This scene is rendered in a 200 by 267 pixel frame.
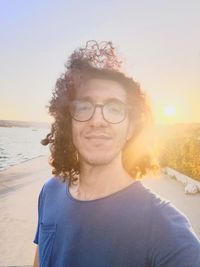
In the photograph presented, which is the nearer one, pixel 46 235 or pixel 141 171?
pixel 46 235

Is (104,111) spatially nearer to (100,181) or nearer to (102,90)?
(102,90)

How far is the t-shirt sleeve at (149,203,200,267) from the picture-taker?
1348mm

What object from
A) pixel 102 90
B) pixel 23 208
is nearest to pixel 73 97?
pixel 102 90

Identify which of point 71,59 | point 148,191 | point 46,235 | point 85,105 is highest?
point 71,59

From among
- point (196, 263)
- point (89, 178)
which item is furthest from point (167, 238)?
point (89, 178)

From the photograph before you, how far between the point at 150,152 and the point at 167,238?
112cm

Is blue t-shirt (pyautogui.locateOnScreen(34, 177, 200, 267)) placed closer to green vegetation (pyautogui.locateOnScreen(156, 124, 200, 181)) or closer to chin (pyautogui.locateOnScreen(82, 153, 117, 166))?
chin (pyautogui.locateOnScreen(82, 153, 117, 166))

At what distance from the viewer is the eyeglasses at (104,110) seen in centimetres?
195

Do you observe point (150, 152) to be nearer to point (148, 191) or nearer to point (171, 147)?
point (148, 191)

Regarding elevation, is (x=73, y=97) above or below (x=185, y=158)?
above

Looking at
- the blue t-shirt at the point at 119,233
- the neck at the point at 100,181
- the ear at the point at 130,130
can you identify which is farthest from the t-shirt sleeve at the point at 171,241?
the ear at the point at 130,130

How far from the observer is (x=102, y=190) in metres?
1.87

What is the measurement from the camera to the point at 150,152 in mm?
2494

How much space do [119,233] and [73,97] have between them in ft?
3.07
